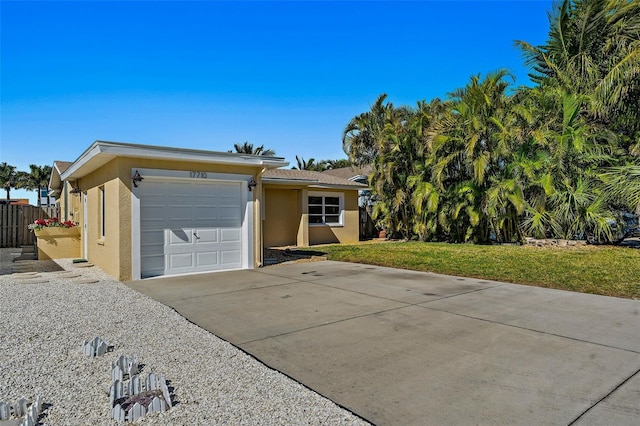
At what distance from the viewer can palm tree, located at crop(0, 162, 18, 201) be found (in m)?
49.9

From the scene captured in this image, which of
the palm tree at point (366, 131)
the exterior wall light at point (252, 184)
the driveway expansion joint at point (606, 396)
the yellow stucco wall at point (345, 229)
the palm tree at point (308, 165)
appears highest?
the palm tree at point (308, 165)

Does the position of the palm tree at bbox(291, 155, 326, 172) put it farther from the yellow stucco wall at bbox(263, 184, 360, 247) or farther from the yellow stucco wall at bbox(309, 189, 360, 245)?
the yellow stucco wall at bbox(263, 184, 360, 247)

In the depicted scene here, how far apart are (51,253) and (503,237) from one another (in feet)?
54.2

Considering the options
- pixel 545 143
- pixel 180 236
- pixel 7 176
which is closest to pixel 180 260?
pixel 180 236

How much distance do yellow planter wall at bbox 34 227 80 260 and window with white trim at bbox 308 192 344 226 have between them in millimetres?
9120

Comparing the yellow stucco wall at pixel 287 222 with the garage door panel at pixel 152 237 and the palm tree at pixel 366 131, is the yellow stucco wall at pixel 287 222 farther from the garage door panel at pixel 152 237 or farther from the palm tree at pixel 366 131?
the garage door panel at pixel 152 237

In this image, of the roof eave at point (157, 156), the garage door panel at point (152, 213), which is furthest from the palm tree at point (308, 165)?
Answer: the garage door panel at point (152, 213)

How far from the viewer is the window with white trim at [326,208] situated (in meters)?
17.8

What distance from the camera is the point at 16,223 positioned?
58.3ft

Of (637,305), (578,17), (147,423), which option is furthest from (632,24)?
(147,423)

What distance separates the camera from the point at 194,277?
368 inches

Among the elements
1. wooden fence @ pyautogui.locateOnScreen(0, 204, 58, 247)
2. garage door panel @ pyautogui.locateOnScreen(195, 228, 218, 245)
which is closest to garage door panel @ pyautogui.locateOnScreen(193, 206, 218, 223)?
garage door panel @ pyautogui.locateOnScreen(195, 228, 218, 245)

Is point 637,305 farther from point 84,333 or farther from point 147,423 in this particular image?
point 84,333

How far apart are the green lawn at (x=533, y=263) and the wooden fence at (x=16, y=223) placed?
1399 centimetres
